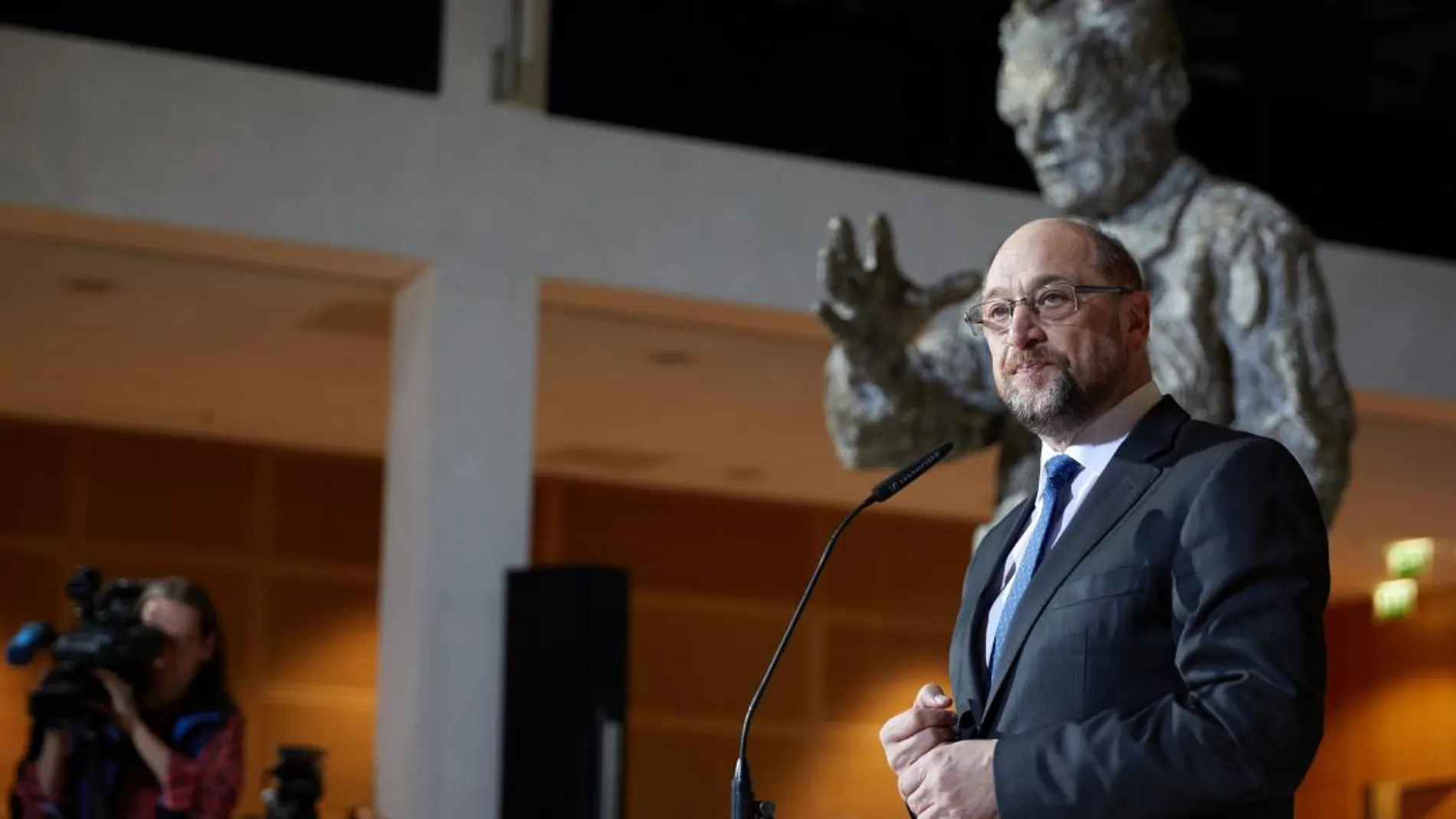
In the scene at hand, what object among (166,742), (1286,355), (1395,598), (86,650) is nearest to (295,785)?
(166,742)

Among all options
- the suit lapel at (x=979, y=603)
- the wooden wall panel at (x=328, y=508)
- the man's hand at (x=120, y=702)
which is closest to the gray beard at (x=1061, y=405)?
the suit lapel at (x=979, y=603)

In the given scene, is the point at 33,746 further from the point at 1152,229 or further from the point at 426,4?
the point at 426,4

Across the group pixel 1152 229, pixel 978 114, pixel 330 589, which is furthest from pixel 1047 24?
pixel 330 589

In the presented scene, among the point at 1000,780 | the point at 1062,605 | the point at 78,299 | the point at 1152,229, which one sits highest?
the point at 78,299

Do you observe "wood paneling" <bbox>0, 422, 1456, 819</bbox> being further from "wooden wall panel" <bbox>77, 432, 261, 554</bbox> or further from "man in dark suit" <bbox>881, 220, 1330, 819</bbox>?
"man in dark suit" <bbox>881, 220, 1330, 819</bbox>

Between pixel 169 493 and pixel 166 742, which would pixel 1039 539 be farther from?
pixel 169 493

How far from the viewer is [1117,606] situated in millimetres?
1797

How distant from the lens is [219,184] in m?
7.59

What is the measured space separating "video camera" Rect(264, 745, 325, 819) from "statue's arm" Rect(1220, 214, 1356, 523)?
7.98 feet

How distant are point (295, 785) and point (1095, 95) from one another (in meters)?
2.44

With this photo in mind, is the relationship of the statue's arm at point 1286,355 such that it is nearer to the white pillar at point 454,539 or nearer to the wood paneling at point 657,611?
the white pillar at point 454,539

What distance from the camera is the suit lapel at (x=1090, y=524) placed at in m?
1.85

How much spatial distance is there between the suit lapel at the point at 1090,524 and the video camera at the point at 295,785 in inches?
136

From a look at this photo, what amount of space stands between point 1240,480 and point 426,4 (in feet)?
21.3
